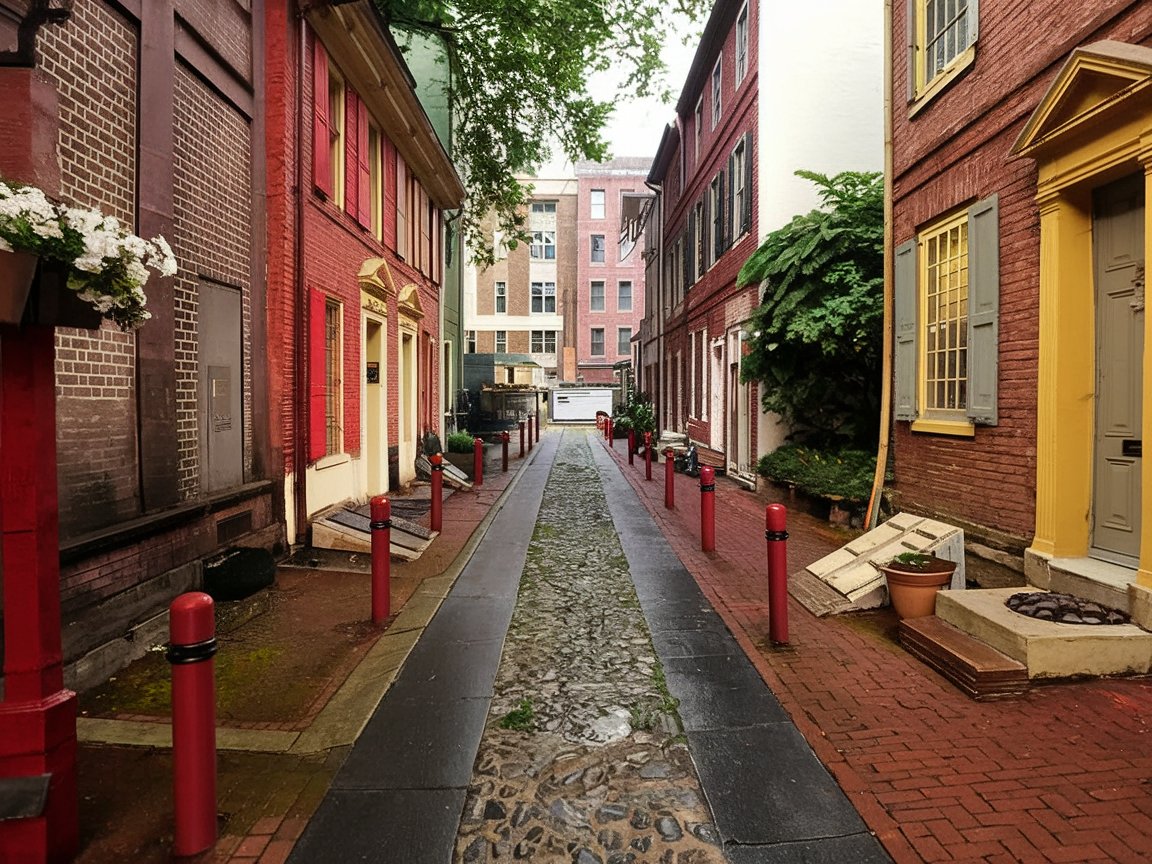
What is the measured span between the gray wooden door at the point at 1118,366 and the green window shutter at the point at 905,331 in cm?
243

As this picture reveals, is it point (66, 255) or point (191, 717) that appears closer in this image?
point (66, 255)

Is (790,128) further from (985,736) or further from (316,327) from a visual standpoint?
(985,736)

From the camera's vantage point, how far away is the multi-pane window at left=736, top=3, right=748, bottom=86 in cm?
1386

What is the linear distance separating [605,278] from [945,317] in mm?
41999

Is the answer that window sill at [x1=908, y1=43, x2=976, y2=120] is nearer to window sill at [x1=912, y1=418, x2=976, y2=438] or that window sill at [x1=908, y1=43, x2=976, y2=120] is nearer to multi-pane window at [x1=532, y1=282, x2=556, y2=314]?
window sill at [x1=912, y1=418, x2=976, y2=438]

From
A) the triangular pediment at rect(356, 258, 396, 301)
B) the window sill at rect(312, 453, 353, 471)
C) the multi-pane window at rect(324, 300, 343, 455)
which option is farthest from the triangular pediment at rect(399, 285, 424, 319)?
the window sill at rect(312, 453, 353, 471)

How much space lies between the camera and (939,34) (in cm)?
733

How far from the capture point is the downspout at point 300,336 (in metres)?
7.78

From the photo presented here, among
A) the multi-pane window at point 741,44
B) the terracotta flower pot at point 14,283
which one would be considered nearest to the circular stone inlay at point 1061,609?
the terracotta flower pot at point 14,283

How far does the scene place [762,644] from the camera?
201 inches

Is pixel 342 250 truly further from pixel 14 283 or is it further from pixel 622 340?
pixel 622 340

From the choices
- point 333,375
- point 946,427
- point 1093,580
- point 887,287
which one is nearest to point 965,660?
point 1093,580

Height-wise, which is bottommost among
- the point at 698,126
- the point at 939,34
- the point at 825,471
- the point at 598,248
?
the point at 825,471

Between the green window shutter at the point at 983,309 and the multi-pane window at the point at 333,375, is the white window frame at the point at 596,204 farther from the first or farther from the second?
the green window shutter at the point at 983,309
